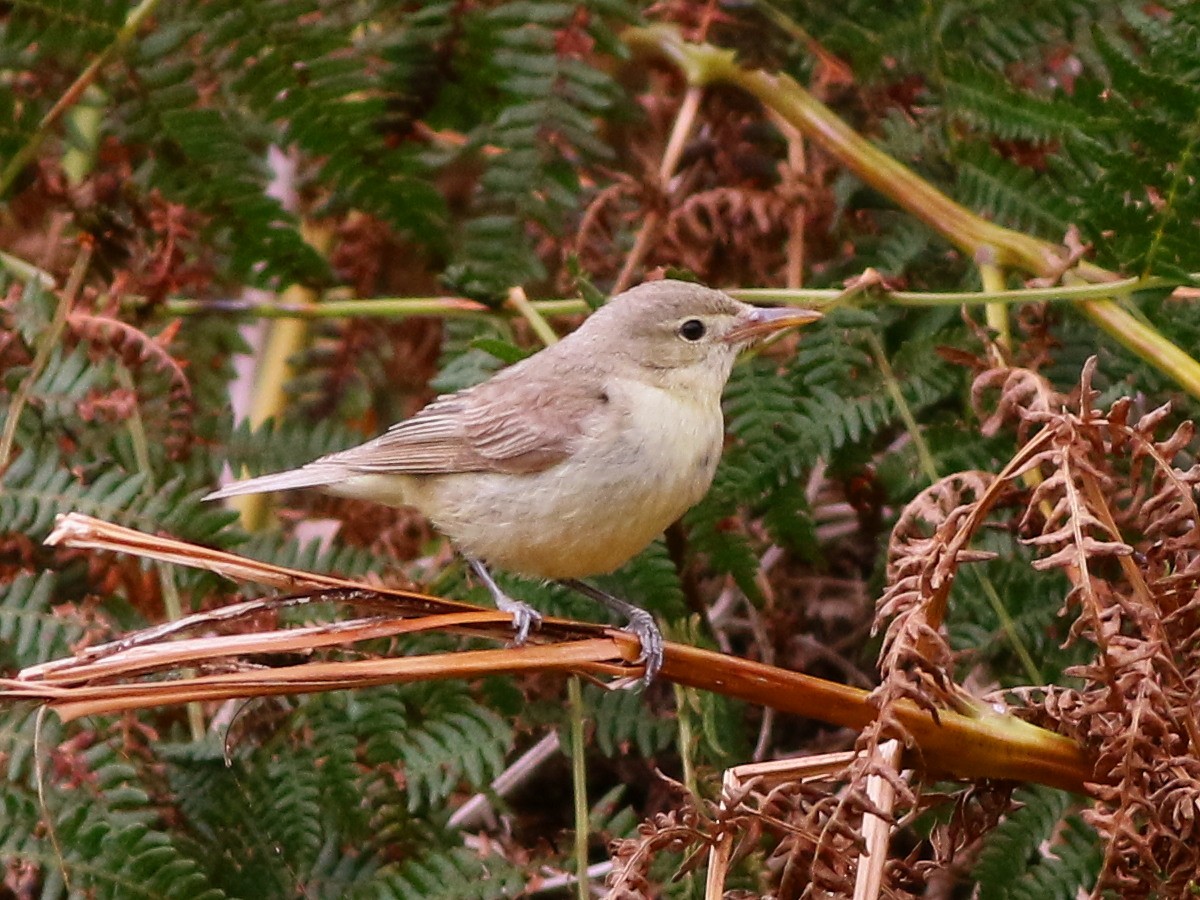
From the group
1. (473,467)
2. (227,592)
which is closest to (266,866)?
(227,592)

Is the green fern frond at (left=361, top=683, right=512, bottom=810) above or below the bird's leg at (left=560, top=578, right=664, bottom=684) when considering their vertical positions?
below

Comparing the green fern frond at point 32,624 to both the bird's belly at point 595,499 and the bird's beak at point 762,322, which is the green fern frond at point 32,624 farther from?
the bird's beak at point 762,322

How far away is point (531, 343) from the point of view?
9.96 feet

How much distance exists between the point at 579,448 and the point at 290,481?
1.89 feet

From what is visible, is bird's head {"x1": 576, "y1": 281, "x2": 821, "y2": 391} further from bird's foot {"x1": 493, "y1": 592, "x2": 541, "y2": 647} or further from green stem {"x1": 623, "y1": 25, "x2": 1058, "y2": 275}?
bird's foot {"x1": 493, "y1": 592, "x2": 541, "y2": 647}

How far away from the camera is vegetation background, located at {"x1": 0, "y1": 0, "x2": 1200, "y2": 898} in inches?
87.8

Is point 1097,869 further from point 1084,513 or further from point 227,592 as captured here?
point 227,592

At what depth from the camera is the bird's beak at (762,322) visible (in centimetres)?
258

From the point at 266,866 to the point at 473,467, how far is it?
0.86m

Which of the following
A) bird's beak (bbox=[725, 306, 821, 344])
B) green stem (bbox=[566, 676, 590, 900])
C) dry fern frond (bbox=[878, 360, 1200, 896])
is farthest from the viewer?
bird's beak (bbox=[725, 306, 821, 344])

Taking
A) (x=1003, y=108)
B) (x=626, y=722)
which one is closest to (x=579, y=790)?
(x=626, y=722)

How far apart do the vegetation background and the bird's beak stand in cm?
6

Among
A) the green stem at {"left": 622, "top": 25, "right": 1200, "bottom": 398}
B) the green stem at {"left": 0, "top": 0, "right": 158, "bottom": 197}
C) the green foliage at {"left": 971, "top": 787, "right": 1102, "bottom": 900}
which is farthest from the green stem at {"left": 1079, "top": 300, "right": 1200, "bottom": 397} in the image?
the green stem at {"left": 0, "top": 0, "right": 158, "bottom": 197}

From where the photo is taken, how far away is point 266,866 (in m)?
2.33
